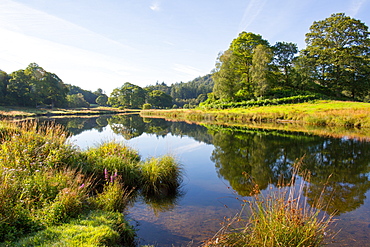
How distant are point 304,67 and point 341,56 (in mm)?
6654

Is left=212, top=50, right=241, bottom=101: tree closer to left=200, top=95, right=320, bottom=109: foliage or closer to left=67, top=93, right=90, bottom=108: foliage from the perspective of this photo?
left=200, top=95, right=320, bottom=109: foliage

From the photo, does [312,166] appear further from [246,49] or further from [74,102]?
[74,102]

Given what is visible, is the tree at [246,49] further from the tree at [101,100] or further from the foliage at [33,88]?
the tree at [101,100]

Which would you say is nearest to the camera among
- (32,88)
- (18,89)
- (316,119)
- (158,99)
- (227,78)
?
(316,119)

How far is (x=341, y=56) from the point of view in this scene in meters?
41.9

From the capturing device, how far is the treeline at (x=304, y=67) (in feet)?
136

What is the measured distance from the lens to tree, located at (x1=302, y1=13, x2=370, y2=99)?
4178 centimetres

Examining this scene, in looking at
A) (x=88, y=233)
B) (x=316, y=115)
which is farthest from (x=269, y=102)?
(x=88, y=233)

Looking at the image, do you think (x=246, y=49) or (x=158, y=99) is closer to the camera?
(x=246, y=49)

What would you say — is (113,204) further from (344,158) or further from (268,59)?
(268,59)

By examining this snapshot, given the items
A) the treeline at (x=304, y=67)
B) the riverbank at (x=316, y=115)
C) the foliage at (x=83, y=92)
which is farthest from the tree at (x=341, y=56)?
the foliage at (x=83, y=92)

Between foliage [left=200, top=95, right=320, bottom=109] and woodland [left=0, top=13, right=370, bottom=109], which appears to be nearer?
foliage [left=200, top=95, right=320, bottom=109]

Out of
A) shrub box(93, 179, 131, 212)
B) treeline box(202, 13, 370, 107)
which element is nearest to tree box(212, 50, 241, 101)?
treeline box(202, 13, 370, 107)

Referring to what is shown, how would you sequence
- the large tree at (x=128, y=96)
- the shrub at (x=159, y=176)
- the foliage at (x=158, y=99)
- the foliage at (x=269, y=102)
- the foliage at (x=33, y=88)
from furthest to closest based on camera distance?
the foliage at (x=158, y=99) < the large tree at (x=128, y=96) < the foliage at (x=33, y=88) < the foliage at (x=269, y=102) < the shrub at (x=159, y=176)
